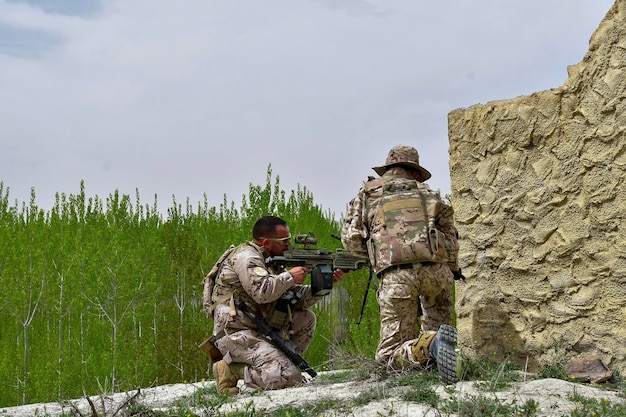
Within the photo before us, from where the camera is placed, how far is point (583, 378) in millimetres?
6055

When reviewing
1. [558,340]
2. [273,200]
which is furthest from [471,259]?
[273,200]

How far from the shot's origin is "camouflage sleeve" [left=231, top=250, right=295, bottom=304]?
625 centimetres

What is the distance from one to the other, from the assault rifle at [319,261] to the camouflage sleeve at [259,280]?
19 centimetres

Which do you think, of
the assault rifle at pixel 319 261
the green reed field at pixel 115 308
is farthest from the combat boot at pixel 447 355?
the green reed field at pixel 115 308

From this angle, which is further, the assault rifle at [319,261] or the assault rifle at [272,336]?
the assault rifle at [272,336]

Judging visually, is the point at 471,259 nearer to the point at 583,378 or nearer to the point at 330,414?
the point at 583,378

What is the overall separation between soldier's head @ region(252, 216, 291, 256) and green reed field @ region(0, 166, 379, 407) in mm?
3453

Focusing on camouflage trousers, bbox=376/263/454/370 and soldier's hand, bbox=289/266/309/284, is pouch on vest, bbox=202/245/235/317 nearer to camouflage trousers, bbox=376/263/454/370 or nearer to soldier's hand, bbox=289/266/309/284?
soldier's hand, bbox=289/266/309/284

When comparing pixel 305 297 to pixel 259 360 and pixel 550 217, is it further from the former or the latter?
pixel 550 217

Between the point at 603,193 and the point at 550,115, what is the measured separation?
83 centimetres

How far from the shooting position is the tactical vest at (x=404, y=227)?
6.16m

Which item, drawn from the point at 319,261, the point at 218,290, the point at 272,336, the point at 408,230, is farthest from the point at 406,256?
the point at 218,290

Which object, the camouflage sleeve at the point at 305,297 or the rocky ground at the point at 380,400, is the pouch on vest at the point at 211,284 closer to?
the camouflage sleeve at the point at 305,297

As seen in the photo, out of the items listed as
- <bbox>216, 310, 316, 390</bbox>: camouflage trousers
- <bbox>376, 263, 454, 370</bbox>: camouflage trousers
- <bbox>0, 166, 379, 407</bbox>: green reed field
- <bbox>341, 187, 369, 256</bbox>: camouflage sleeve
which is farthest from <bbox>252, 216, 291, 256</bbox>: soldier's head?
<bbox>0, 166, 379, 407</bbox>: green reed field
